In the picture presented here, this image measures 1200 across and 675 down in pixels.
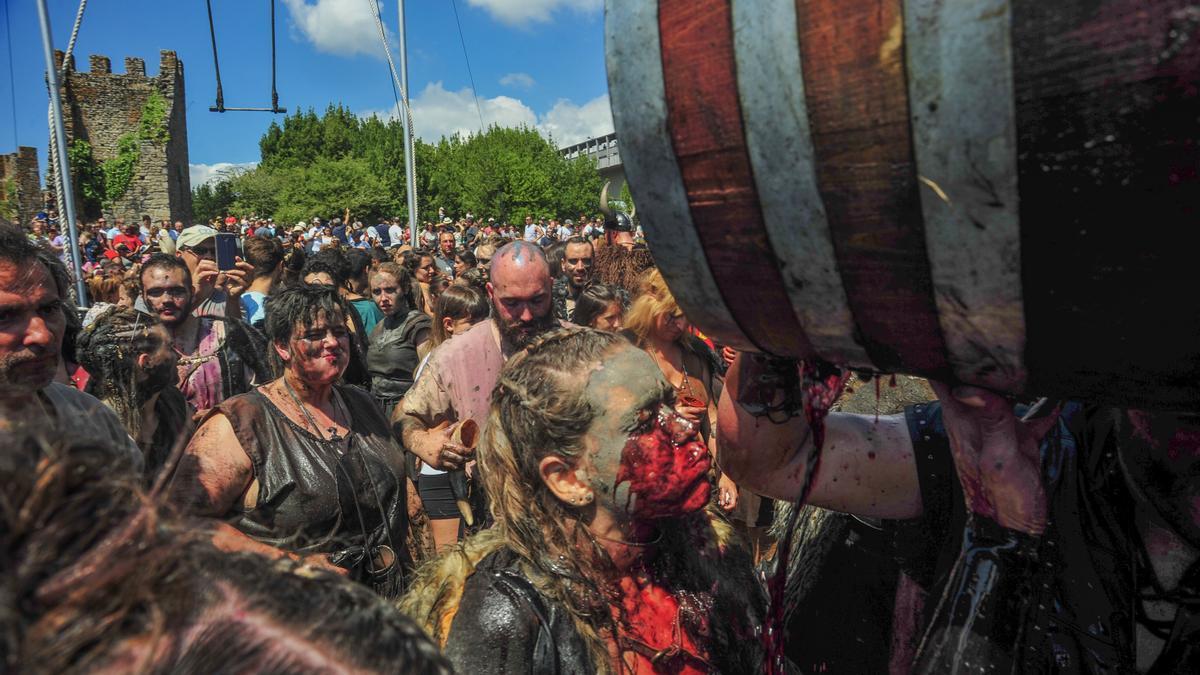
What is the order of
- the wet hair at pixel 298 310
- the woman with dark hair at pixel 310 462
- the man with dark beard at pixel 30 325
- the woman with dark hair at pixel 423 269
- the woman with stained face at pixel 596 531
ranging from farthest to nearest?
the woman with dark hair at pixel 423 269 < the wet hair at pixel 298 310 < the woman with dark hair at pixel 310 462 < the man with dark beard at pixel 30 325 < the woman with stained face at pixel 596 531

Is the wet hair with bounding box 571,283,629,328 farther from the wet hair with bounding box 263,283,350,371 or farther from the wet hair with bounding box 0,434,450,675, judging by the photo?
the wet hair with bounding box 0,434,450,675

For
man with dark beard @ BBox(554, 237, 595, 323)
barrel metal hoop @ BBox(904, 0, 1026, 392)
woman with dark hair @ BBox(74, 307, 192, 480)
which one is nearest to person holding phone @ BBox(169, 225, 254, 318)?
woman with dark hair @ BBox(74, 307, 192, 480)

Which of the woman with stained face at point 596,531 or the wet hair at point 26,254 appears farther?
the wet hair at point 26,254

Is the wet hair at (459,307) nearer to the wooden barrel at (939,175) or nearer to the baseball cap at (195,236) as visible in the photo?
the baseball cap at (195,236)

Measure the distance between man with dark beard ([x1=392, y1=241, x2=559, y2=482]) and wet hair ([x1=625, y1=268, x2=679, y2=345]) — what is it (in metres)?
0.50

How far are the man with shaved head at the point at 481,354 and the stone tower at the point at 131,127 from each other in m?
38.2

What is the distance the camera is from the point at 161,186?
3703 centimetres

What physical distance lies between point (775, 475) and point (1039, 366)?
89 cm

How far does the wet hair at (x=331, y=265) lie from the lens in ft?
22.4

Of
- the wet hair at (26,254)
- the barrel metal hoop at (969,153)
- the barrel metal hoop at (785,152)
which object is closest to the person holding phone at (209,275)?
the wet hair at (26,254)

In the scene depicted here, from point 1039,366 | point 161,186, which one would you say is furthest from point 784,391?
point 161,186

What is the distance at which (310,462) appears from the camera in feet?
10.3

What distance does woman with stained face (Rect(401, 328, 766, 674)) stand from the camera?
185 cm

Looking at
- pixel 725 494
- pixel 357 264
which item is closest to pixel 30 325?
pixel 725 494
